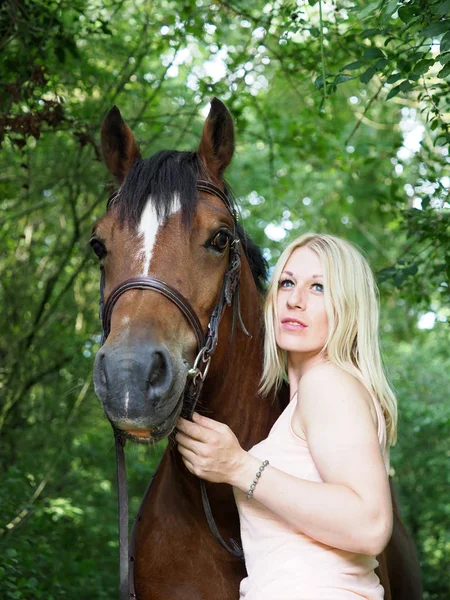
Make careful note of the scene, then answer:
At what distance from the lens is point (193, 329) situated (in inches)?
101

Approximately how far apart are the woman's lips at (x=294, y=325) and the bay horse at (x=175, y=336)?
283mm

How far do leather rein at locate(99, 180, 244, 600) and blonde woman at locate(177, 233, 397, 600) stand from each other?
0.15 meters

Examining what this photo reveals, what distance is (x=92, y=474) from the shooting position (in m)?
8.16

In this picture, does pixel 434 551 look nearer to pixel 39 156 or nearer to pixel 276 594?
pixel 39 156

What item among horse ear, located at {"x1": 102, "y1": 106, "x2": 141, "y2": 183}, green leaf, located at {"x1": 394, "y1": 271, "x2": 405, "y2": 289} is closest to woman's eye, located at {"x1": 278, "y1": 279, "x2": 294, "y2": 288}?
horse ear, located at {"x1": 102, "y1": 106, "x2": 141, "y2": 183}

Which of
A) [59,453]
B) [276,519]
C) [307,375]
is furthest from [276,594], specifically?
[59,453]

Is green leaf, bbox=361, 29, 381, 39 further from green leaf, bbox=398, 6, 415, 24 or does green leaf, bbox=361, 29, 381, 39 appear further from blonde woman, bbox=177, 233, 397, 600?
blonde woman, bbox=177, 233, 397, 600

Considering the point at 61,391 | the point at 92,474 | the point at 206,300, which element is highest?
the point at 61,391

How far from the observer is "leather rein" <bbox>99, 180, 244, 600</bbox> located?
8.18 ft

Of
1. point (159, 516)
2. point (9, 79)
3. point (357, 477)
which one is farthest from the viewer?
point (9, 79)

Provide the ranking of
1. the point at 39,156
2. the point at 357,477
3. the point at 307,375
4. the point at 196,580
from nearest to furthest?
the point at 357,477, the point at 307,375, the point at 196,580, the point at 39,156

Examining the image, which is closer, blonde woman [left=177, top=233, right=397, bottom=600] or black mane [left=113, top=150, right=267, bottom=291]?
blonde woman [left=177, top=233, right=397, bottom=600]

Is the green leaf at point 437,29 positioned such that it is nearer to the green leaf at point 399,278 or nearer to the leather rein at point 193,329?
the leather rein at point 193,329

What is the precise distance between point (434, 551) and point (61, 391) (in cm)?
442
